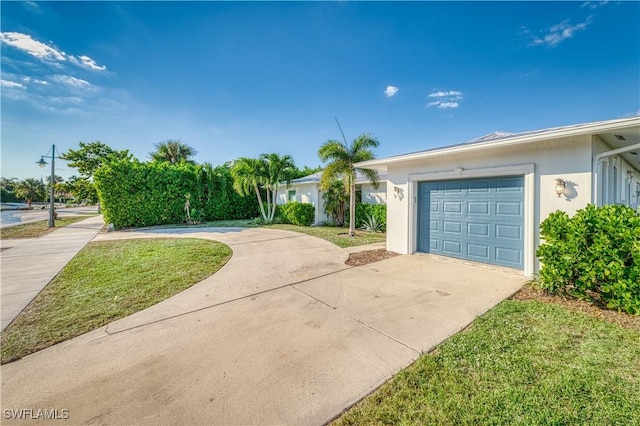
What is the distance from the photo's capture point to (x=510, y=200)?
5629 mm

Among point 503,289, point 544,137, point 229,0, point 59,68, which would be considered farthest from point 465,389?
point 59,68

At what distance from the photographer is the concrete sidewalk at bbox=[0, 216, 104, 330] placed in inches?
163

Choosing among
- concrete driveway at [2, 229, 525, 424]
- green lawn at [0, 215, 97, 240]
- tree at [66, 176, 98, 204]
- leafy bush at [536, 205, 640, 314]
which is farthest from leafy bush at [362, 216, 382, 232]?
tree at [66, 176, 98, 204]

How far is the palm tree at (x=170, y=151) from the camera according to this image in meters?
25.0

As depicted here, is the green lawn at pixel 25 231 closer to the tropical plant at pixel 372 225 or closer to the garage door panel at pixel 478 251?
the tropical plant at pixel 372 225

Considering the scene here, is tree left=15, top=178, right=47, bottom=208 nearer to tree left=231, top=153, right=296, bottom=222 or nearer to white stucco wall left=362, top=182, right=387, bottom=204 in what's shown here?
tree left=231, top=153, right=296, bottom=222

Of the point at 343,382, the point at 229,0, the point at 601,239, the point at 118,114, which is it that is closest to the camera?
the point at 343,382

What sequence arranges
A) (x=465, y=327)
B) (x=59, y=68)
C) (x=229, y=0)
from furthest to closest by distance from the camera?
1. (x=59, y=68)
2. (x=229, y=0)
3. (x=465, y=327)

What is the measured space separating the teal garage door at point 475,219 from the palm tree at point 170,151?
84.3ft

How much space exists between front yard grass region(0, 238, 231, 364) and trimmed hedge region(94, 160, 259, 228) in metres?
6.14

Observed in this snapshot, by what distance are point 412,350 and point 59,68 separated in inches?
537

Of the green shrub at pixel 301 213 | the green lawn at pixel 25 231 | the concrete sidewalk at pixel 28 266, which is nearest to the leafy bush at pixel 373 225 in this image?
the green shrub at pixel 301 213

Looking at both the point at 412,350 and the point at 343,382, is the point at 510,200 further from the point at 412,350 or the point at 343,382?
the point at 343,382

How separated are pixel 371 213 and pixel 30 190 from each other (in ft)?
235
